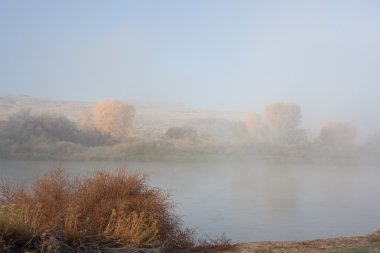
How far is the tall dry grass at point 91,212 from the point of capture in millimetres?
6883

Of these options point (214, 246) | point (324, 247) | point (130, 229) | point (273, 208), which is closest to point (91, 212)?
point (130, 229)

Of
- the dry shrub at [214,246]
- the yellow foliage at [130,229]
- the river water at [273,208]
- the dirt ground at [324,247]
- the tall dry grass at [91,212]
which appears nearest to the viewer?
the tall dry grass at [91,212]

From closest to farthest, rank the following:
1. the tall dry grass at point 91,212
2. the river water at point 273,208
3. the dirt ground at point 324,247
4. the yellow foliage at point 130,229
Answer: the tall dry grass at point 91,212
the yellow foliage at point 130,229
the dirt ground at point 324,247
the river water at point 273,208

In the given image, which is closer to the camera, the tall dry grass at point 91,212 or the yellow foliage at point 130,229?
the tall dry grass at point 91,212

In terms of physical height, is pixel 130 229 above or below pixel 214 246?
above

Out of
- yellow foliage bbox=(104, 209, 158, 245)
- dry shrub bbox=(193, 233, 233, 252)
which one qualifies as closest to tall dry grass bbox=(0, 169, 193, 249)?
yellow foliage bbox=(104, 209, 158, 245)

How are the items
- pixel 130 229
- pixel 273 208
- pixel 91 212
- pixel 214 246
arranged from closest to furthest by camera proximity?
pixel 130 229 → pixel 91 212 → pixel 214 246 → pixel 273 208

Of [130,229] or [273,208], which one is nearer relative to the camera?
[130,229]

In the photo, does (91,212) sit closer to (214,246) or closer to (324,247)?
(214,246)

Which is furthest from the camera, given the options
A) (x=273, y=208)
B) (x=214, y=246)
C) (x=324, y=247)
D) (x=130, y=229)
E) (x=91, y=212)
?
(x=273, y=208)

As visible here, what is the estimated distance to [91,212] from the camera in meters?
8.54

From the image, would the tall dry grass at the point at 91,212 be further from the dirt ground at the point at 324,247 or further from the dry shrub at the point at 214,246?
the dirt ground at the point at 324,247

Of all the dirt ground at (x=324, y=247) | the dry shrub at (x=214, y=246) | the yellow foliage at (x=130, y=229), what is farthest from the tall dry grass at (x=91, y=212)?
the dirt ground at (x=324, y=247)

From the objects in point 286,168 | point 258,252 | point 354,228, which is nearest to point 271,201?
point 354,228
